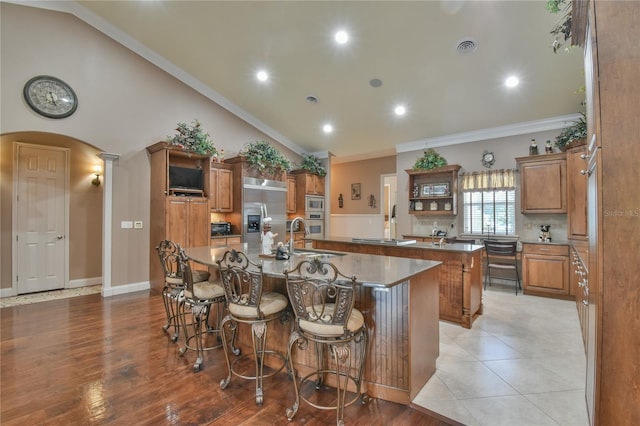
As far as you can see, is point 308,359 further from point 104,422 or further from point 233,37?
point 233,37

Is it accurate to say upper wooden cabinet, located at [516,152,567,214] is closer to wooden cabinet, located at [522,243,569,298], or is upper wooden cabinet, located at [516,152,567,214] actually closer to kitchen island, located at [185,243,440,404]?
wooden cabinet, located at [522,243,569,298]

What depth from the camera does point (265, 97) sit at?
579cm

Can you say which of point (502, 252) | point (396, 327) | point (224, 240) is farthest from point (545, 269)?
point (224, 240)

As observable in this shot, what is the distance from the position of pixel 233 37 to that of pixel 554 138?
557 cm

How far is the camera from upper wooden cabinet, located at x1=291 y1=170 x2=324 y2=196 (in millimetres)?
7277

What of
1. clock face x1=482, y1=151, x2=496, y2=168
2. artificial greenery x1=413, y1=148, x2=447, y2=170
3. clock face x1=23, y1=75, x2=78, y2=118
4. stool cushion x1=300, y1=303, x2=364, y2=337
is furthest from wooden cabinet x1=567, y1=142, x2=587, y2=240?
clock face x1=23, y1=75, x2=78, y2=118

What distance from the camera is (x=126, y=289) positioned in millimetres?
4859

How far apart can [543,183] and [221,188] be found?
5723mm

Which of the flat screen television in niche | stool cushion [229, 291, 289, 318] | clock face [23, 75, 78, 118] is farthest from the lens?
the flat screen television in niche

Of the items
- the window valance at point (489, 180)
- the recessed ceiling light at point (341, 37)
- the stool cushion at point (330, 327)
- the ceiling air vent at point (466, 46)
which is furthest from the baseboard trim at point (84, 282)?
the window valance at point (489, 180)

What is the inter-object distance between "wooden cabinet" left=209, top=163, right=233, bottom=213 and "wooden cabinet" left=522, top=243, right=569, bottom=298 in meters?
5.35

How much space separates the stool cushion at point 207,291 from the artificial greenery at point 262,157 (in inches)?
143

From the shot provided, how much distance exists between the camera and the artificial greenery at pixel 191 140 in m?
4.98

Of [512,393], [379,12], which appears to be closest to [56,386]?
[512,393]
